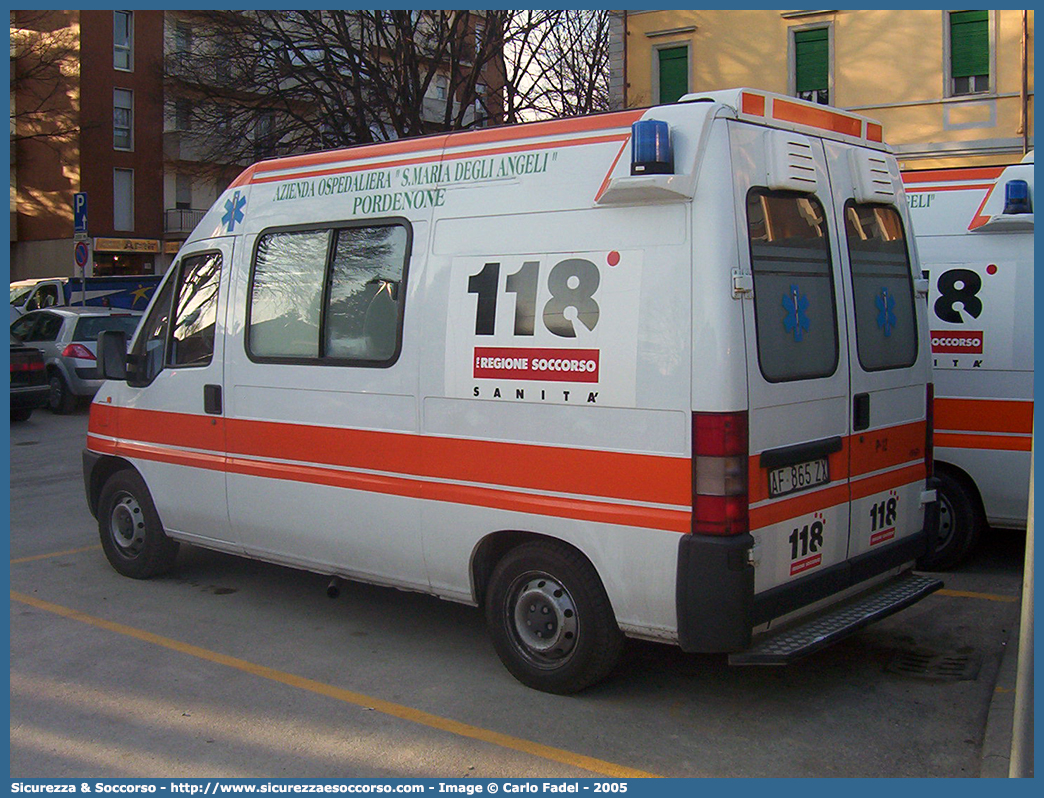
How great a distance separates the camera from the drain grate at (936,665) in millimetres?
5242

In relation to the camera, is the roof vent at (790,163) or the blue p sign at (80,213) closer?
the roof vent at (790,163)

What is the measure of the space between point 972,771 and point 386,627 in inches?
124

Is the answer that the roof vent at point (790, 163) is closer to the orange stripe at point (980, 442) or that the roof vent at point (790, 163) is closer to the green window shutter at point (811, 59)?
the orange stripe at point (980, 442)

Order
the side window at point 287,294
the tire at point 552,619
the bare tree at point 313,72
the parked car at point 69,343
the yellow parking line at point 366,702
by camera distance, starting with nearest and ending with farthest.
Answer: the yellow parking line at point 366,702
the tire at point 552,619
the side window at point 287,294
the parked car at point 69,343
the bare tree at point 313,72

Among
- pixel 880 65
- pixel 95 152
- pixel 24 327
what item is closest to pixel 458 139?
pixel 24 327

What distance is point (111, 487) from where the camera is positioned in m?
7.17

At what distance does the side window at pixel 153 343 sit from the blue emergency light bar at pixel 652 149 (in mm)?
3590

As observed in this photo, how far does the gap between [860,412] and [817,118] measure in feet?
4.56

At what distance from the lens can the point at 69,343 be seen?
17203 mm

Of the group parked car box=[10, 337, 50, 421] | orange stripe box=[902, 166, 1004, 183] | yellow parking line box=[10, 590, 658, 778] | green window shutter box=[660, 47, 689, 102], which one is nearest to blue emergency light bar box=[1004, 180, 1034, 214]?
orange stripe box=[902, 166, 1004, 183]

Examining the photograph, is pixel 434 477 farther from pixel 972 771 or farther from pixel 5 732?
pixel 972 771

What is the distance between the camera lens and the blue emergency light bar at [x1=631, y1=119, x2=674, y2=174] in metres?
4.37

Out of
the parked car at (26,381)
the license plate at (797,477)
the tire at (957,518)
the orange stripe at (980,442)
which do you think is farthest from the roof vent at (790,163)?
the parked car at (26,381)

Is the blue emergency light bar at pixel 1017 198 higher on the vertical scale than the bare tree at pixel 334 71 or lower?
lower
